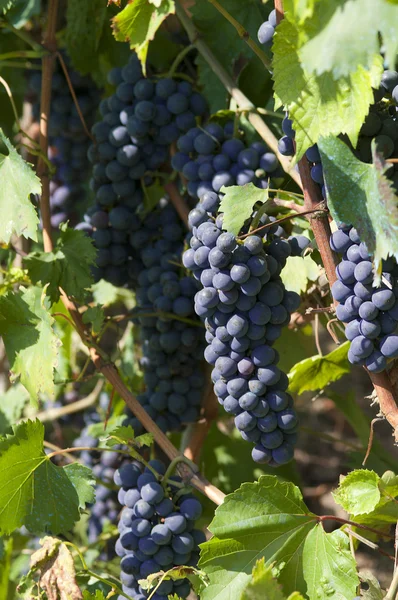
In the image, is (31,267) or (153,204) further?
(153,204)

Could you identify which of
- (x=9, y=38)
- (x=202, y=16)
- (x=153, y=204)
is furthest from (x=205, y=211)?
(x=9, y=38)

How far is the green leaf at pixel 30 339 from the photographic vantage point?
1278 millimetres

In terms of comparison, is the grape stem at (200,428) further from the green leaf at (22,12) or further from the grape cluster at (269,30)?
the green leaf at (22,12)

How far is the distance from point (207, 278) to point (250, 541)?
0.40 m

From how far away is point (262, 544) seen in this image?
1.08m

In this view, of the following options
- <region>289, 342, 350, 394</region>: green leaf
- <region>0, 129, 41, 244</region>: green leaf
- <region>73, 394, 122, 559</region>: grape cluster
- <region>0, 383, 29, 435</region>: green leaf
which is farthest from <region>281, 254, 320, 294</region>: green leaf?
<region>0, 383, 29, 435</region>: green leaf

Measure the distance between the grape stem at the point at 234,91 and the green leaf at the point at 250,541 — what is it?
20.2 inches

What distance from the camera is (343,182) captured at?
949mm

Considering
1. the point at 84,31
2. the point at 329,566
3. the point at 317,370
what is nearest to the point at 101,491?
the point at 317,370

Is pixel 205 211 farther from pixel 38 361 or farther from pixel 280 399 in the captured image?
pixel 38 361

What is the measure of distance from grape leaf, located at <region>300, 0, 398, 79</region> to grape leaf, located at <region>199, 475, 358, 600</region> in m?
0.60

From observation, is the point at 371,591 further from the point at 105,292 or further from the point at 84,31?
the point at 84,31

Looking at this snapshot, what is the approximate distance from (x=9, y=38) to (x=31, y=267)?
720 mm

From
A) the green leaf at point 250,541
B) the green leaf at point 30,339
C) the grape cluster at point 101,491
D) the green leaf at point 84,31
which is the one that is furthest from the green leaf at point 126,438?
the green leaf at point 84,31
